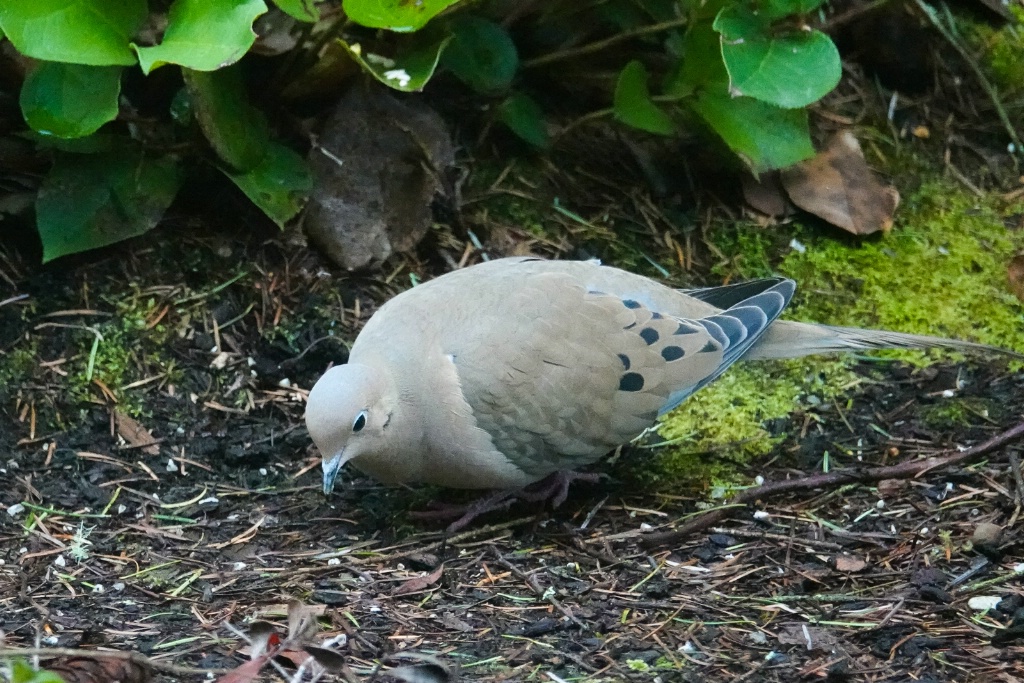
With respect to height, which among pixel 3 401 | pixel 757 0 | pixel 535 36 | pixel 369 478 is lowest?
pixel 369 478

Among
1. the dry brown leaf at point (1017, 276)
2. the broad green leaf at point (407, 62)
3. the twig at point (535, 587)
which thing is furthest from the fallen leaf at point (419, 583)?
the dry brown leaf at point (1017, 276)

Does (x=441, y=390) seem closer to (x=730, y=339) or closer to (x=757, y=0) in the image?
(x=730, y=339)

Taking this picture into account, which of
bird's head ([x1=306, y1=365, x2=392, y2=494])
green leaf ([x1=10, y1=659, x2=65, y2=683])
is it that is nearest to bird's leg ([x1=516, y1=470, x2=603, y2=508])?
bird's head ([x1=306, y1=365, x2=392, y2=494])

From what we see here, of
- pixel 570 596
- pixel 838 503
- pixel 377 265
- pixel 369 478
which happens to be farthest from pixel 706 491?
pixel 377 265

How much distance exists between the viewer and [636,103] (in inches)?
175

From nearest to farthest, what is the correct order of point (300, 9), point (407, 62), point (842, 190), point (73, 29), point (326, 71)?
point (73, 29) < point (300, 9) < point (407, 62) < point (326, 71) < point (842, 190)

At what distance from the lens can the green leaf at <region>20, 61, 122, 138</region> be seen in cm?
354

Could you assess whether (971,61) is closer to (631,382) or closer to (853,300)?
(853,300)

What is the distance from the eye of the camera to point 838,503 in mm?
3576

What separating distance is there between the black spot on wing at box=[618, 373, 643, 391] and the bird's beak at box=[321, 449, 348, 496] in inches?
35.9

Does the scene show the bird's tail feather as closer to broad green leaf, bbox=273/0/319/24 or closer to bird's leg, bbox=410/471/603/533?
bird's leg, bbox=410/471/603/533

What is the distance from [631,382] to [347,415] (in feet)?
3.07

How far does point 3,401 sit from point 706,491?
2.34 m

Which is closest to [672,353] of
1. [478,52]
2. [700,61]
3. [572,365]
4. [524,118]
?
[572,365]
